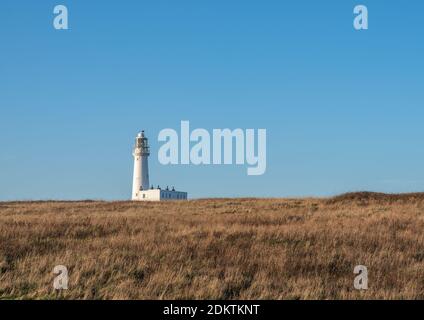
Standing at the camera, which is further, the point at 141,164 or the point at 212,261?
the point at 141,164

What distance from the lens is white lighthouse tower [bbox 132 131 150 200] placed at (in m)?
74.5

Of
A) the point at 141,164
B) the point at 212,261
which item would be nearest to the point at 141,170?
the point at 141,164

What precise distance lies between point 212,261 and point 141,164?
204ft

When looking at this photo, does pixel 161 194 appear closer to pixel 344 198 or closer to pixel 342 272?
pixel 344 198

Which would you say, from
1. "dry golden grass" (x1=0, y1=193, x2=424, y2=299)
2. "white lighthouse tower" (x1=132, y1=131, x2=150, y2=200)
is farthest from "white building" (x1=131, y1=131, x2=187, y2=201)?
"dry golden grass" (x1=0, y1=193, x2=424, y2=299)

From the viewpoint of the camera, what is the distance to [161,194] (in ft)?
237

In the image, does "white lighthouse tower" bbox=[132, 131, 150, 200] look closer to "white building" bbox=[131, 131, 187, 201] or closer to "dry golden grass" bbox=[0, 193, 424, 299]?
"white building" bbox=[131, 131, 187, 201]

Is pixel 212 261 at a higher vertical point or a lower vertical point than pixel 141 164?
lower

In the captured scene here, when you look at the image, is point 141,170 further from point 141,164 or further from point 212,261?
point 212,261

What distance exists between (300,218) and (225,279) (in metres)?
14.0

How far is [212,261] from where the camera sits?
13.0 m

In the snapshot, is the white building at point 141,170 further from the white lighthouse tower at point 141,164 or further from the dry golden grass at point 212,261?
the dry golden grass at point 212,261
